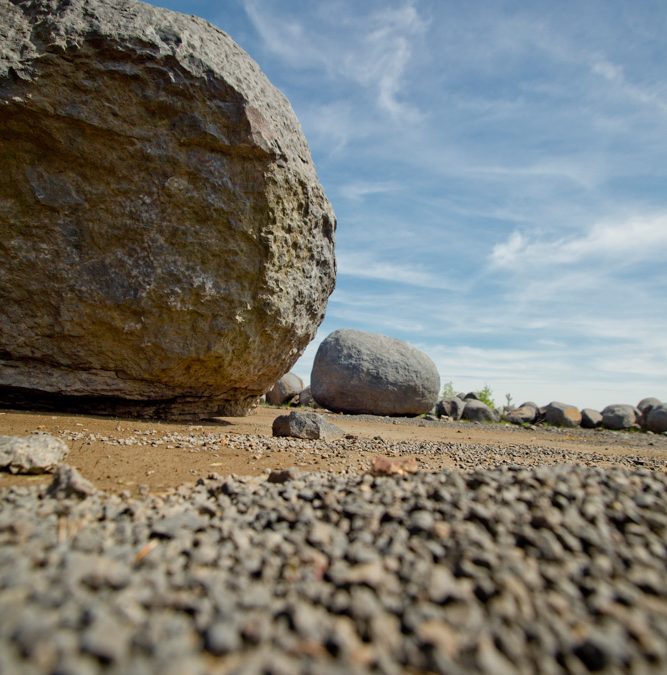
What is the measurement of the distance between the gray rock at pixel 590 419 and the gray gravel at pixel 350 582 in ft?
51.5

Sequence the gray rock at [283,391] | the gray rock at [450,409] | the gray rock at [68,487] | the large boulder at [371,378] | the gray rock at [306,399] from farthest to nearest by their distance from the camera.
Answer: the gray rock at [450,409] < the gray rock at [283,391] < the gray rock at [306,399] < the large boulder at [371,378] < the gray rock at [68,487]

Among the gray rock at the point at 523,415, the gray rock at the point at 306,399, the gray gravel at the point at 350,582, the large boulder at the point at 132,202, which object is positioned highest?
the large boulder at the point at 132,202

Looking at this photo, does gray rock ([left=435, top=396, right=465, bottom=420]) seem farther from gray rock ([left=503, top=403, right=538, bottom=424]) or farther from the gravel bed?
the gravel bed

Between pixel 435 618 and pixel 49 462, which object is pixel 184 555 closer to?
pixel 435 618

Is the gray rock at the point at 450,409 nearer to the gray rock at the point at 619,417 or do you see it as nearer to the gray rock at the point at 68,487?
the gray rock at the point at 619,417

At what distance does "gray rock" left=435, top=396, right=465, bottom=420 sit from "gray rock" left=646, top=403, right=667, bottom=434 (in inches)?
224

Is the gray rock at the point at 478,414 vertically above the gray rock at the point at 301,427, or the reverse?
the gray rock at the point at 478,414

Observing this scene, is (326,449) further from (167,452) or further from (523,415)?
(523,415)

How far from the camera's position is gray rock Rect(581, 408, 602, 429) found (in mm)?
16562

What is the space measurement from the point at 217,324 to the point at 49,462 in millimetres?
2727

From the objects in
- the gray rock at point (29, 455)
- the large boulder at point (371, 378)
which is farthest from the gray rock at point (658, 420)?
the gray rock at point (29, 455)

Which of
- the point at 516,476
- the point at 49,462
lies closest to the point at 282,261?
the point at 49,462

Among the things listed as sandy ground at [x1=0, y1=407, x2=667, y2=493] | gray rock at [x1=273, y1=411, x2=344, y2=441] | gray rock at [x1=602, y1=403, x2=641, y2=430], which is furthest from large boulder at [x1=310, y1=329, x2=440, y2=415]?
gray rock at [x1=273, y1=411, x2=344, y2=441]

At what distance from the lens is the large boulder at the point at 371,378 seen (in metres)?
13.7
